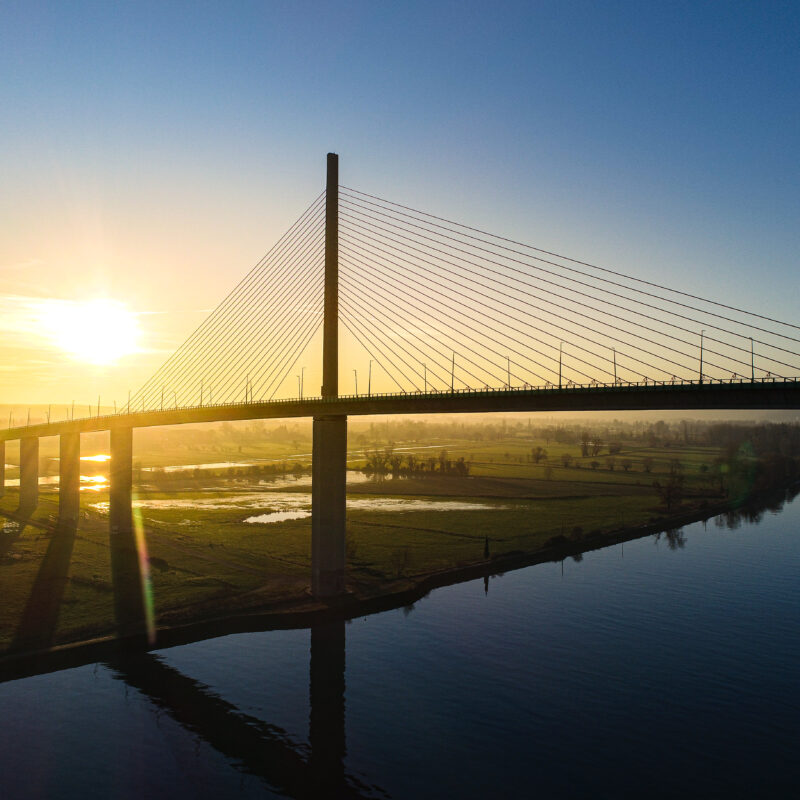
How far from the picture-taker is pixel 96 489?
120 metres

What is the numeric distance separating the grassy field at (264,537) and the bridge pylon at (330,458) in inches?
86.2

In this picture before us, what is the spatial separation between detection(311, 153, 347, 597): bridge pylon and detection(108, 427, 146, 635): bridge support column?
1130 centimetres

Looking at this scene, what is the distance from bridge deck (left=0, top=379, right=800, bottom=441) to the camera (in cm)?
3553

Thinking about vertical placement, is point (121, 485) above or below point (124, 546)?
above

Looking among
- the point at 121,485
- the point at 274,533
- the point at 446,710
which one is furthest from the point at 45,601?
the point at 274,533

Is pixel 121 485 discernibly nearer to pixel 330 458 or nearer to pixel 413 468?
pixel 330 458

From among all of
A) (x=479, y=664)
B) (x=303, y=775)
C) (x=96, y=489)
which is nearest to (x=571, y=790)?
(x=303, y=775)

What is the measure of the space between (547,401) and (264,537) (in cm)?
3506

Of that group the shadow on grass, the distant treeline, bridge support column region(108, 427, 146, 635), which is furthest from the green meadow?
the distant treeline

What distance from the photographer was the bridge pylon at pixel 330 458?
47.0 metres

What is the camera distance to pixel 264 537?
2648 inches

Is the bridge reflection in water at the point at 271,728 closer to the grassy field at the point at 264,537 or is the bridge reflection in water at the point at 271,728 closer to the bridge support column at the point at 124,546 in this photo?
the bridge support column at the point at 124,546

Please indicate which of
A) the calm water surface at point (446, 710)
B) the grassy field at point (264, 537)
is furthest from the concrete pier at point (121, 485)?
the calm water surface at point (446, 710)

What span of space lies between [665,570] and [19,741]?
45096 mm
